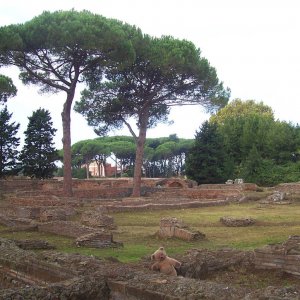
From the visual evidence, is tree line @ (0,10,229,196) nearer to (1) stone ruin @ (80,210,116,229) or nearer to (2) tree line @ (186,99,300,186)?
(2) tree line @ (186,99,300,186)

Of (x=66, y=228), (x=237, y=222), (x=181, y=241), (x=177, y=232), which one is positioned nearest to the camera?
(x=181, y=241)

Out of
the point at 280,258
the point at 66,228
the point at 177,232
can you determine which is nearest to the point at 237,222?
the point at 177,232

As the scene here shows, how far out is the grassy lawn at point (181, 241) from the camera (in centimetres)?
1190

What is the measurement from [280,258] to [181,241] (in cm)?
552

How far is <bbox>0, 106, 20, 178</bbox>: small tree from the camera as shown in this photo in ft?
129

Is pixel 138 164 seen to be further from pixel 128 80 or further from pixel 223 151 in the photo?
pixel 223 151

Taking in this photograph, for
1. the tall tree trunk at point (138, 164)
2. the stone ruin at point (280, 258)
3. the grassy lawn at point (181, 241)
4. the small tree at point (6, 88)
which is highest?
the small tree at point (6, 88)

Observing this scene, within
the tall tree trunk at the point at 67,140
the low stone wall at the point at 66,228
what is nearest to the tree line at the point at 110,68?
the tall tree trunk at the point at 67,140

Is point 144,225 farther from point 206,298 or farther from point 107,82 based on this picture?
point 107,82

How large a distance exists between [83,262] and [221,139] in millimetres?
35701

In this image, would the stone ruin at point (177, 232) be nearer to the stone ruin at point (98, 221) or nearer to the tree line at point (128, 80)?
the stone ruin at point (98, 221)

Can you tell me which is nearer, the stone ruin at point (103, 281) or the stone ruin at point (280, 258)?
the stone ruin at point (103, 281)

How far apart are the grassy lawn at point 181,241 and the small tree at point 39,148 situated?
20.0m

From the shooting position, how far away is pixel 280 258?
28.0ft
